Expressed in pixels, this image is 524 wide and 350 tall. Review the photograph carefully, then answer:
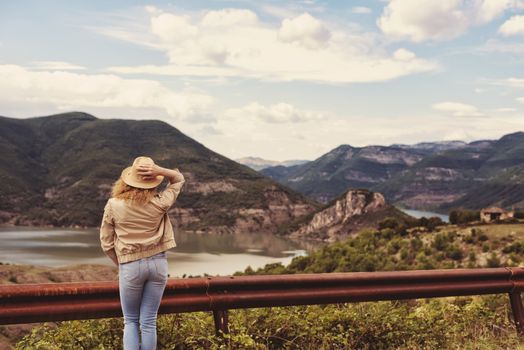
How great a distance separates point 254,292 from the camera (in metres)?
5.97

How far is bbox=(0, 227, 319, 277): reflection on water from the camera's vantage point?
122000 mm

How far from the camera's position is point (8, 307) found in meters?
5.01

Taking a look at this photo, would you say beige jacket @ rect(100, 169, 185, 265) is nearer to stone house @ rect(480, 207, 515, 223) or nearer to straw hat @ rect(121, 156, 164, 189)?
straw hat @ rect(121, 156, 164, 189)

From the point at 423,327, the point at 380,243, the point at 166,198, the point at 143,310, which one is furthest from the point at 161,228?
the point at 380,243

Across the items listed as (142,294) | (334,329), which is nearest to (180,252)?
(334,329)

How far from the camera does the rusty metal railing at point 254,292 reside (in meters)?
5.11

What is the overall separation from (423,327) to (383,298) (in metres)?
0.99

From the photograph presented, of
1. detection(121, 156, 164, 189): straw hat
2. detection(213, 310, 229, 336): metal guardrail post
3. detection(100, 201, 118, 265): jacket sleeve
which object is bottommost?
detection(213, 310, 229, 336): metal guardrail post

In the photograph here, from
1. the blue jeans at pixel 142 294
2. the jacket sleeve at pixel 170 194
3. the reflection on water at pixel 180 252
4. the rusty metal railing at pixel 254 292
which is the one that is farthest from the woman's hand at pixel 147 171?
the reflection on water at pixel 180 252

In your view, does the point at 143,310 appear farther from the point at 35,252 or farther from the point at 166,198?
the point at 35,252

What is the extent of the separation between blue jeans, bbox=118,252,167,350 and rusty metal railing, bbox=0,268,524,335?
10.9 inches

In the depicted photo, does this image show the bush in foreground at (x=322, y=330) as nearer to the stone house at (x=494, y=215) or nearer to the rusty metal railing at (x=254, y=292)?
the rusty metal railing at (x=254, y=292)

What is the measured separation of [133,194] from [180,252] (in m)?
153

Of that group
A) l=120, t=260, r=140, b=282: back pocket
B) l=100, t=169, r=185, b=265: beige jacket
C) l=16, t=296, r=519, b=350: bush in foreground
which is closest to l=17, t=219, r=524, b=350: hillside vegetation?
l=16, t=296, r=519, b=350: bush in foreground
